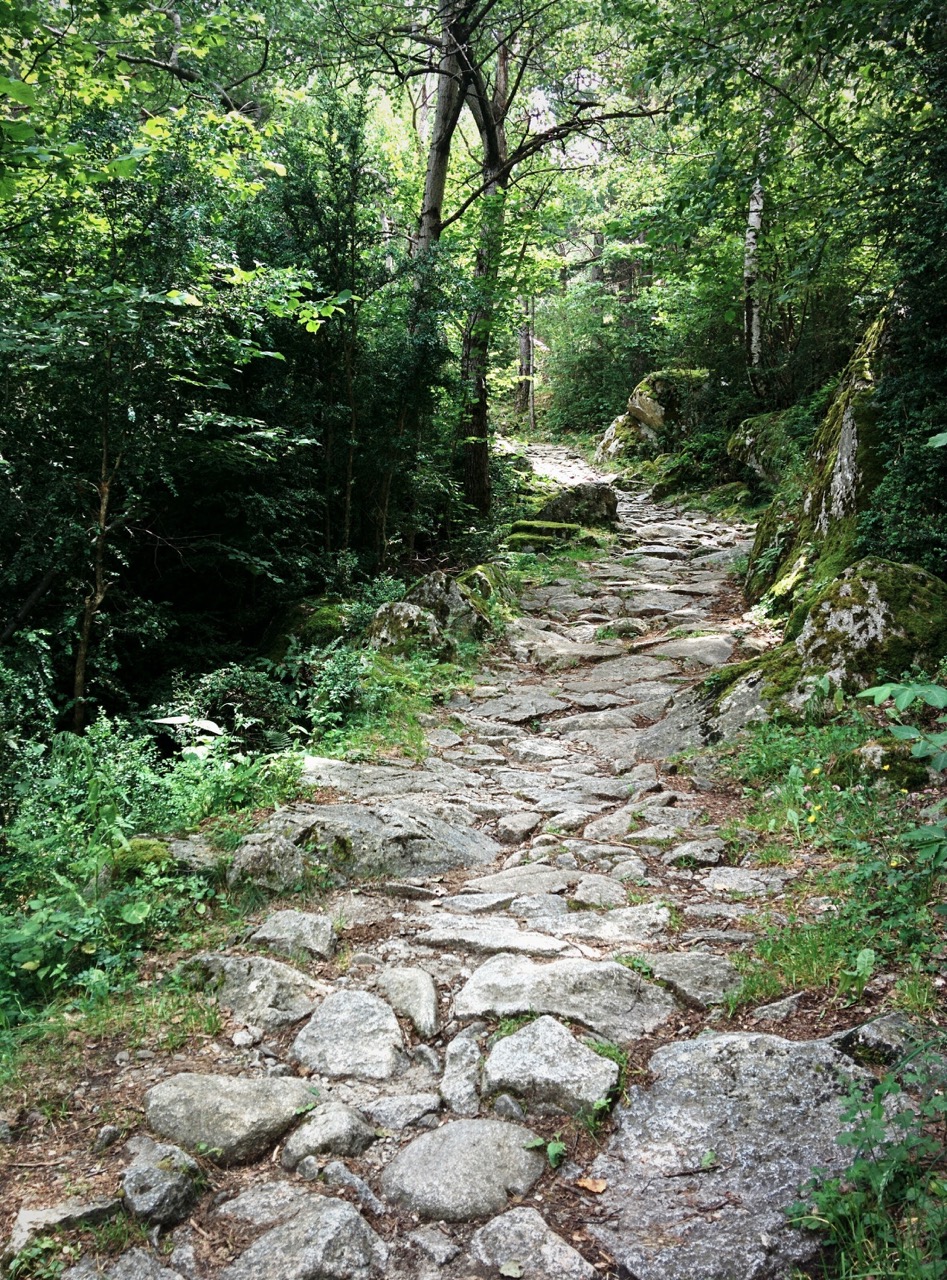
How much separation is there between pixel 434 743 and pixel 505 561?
20.5 ft

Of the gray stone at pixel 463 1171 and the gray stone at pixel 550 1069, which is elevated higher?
the gray stone at pixel 550 1069

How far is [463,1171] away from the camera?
2.16 meters

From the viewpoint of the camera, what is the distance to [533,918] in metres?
3.64

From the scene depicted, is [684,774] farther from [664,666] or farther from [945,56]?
[945,56]

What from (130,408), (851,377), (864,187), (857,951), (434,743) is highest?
(864,187)

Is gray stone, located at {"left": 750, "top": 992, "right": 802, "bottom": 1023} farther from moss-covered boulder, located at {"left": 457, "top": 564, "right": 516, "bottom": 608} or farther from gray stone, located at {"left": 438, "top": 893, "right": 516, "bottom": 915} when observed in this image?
moss-covered boulder, located at {"left": 457, "top": 564, "right": 516, "bottom": 608}

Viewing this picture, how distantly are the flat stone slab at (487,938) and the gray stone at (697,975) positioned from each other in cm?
41

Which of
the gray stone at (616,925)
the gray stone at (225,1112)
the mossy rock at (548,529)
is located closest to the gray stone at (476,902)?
the gray stone at (616,925)

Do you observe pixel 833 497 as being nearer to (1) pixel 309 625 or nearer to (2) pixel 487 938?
(1) pixel 309 625

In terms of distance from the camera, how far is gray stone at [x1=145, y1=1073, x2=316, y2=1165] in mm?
2244

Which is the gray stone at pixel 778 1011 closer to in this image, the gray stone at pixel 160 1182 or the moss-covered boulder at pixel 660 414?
the gray stone at pixel 160 1182

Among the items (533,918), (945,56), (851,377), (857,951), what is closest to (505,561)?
(851,377)

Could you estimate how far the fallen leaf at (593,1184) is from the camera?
6.89ft

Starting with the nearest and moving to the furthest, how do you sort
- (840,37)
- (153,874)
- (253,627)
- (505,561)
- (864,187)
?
(153,874)
(840,37)
(864,187)
(253,627)
(505,561)
